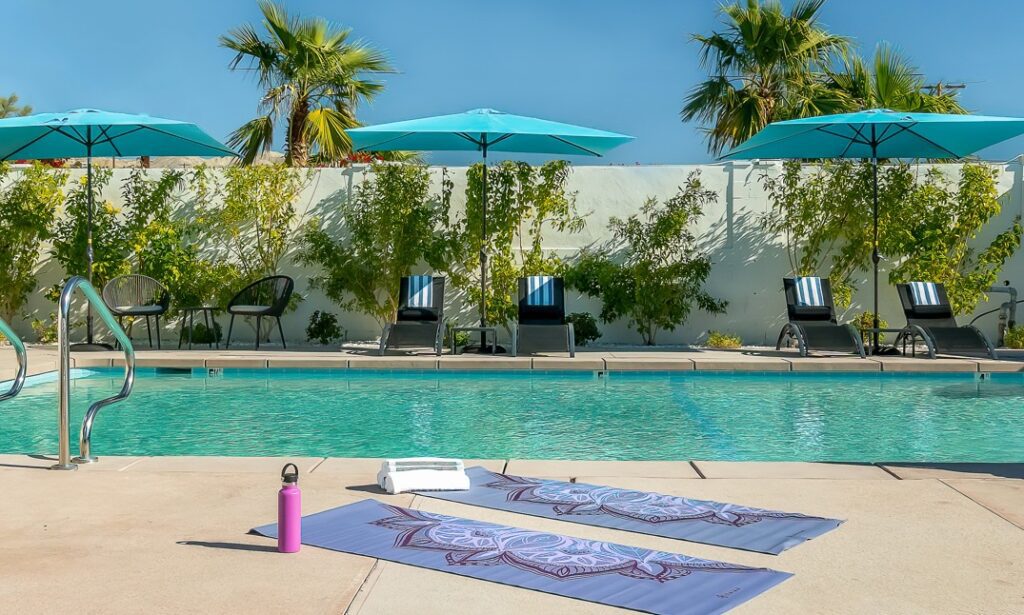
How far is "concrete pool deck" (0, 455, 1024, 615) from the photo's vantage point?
9.07 feet

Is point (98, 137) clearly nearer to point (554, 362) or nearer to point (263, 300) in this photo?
point (263, 300)

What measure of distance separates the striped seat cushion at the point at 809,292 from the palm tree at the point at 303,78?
308 inches

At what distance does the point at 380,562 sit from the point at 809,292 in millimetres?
8207

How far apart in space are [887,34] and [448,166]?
25.0 feet

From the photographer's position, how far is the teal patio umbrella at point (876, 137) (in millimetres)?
9578

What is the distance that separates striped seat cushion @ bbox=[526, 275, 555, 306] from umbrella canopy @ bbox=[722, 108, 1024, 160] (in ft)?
7.21

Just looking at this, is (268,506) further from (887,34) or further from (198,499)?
(887,34)

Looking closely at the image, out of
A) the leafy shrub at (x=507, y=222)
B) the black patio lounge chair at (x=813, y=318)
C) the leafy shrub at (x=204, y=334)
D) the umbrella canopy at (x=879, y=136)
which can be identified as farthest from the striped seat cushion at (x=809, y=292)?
the leafy shrub at (x=204, y=334)

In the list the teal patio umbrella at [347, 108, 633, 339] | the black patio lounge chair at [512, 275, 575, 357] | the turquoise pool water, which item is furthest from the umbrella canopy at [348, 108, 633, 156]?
the turquoise pool water

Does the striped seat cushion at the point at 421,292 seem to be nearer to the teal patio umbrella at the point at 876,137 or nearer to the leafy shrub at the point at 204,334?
the leafy shrub at the point at 204,334

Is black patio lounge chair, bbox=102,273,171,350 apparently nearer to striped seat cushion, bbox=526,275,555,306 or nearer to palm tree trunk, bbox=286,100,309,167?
striped seat cushion, bbox=526,275,555,306

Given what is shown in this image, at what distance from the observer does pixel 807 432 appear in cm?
641

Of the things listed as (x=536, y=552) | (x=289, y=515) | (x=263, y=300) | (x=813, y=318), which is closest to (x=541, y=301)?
(x=813, y=318)

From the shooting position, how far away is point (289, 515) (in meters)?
3.15
